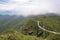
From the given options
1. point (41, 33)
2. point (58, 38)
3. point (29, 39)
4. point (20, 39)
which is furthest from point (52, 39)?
point (41, 33)

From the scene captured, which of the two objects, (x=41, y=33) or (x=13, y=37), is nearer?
(x=13, y=37)

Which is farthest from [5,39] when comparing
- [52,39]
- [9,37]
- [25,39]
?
[52,39]

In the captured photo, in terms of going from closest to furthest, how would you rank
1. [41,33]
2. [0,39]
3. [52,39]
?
[0,39] < [52,39] < [41,33]

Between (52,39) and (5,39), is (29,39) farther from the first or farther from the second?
(52,39)

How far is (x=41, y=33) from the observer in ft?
277

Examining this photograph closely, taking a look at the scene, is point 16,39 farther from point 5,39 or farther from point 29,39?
point 29,39

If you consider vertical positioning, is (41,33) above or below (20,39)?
below

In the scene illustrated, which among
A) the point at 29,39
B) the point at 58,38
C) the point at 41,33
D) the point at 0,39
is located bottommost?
the point at 41,33

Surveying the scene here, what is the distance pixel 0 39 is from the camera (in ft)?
74.0

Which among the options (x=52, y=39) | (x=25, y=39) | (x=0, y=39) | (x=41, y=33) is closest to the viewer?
(x=0, y=39)

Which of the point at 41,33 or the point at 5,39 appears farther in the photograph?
the point at 41,33

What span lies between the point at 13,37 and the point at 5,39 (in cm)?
109

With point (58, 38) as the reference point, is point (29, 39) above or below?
above

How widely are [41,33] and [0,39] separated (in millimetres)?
62629
